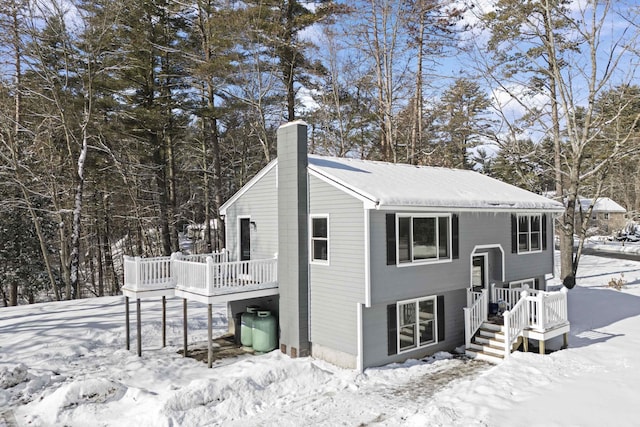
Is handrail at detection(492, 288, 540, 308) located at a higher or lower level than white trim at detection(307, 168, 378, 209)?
lower

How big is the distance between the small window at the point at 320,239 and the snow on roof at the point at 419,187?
1.22 meters

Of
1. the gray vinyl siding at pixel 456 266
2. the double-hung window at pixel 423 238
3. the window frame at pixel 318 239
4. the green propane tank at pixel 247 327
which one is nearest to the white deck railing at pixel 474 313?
the gray vinyl siding at pixel 456 266

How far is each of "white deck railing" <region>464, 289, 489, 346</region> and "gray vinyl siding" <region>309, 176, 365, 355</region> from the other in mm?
3556

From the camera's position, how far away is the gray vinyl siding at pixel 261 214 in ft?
42.2

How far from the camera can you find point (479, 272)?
1338cm

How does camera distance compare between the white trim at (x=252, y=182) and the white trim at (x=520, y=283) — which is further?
the white trim at (x=520, y=283)

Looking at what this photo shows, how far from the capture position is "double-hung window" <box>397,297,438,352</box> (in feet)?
36.4

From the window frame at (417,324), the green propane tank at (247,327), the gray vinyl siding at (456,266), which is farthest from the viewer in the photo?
the green propane tank at (247,327)

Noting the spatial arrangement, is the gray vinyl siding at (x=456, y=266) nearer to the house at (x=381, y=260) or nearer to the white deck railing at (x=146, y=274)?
the house at (x=381, y=260)

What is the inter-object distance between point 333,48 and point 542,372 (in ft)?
59.0

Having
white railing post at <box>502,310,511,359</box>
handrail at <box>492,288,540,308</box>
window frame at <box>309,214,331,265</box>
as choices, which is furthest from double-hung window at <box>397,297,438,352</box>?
handrail at <box>492,288,540,308</box>

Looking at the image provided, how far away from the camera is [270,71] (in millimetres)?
20500

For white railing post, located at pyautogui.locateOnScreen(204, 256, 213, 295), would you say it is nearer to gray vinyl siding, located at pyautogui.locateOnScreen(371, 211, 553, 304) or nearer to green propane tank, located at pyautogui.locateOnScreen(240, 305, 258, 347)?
green propane tank, located at pyautogui.locateOnScreen(240, 305, 258, 347)

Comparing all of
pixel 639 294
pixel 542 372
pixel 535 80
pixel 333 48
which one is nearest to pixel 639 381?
pixel 542 372
